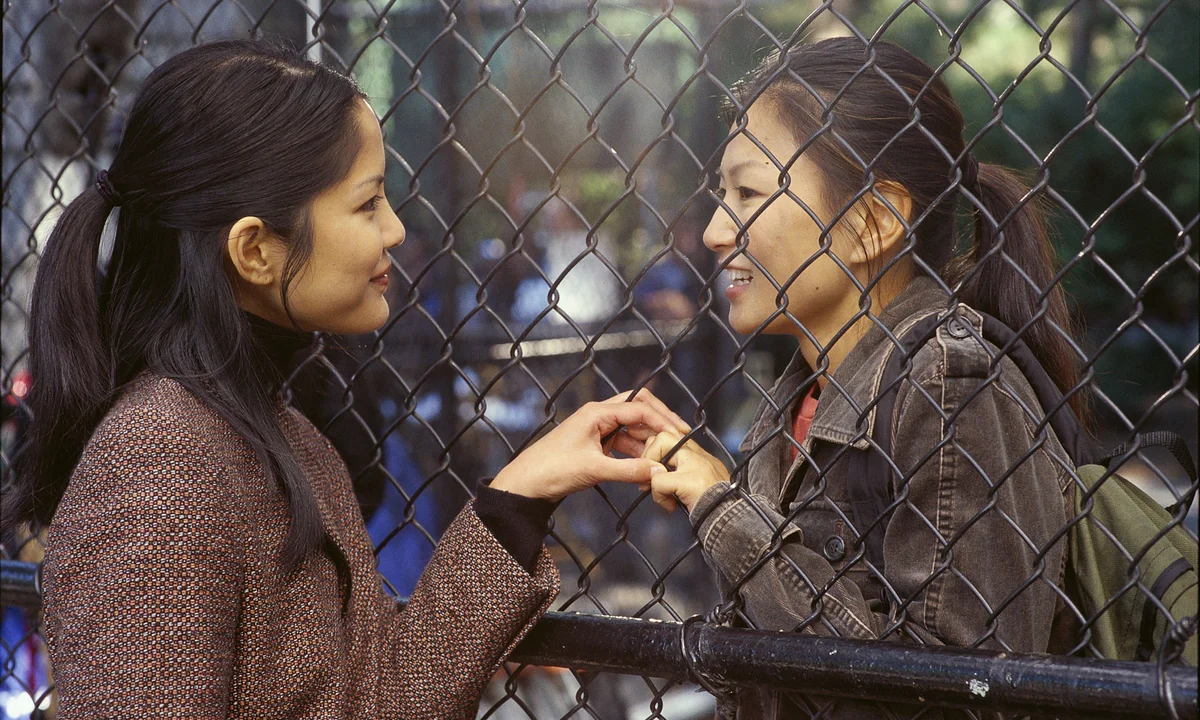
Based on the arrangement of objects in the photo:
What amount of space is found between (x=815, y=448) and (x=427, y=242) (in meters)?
3.23

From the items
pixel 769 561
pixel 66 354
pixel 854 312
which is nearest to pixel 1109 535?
pixel 769 561

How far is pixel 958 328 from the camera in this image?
5.33ft

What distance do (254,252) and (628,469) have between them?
0.67 metres

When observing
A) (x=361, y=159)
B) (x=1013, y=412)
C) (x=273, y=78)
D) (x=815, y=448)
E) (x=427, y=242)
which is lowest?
(x=427, y=242)

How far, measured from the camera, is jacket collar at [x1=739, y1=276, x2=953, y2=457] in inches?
66.9

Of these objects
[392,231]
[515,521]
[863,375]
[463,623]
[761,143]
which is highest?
[761,143]

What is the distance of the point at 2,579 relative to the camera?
2285 millimetres

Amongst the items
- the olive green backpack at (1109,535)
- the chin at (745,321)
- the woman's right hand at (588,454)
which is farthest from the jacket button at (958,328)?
the woman's right hand at (588,454)

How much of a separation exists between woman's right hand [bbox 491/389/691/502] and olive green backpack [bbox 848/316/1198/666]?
337 mm

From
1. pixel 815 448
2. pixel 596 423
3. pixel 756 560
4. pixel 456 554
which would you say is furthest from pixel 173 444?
pixel 815 448

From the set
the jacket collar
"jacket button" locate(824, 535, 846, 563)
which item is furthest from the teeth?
"jacket button" locate(824, 535, 846, 563)

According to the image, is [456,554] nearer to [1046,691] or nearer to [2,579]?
[1046,691]

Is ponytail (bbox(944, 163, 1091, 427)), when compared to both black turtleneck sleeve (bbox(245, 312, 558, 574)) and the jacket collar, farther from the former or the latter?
black turtleneck sleeve (bbox(245, 312, 558, 574))

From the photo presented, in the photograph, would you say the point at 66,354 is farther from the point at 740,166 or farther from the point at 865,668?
the point at 865,668
